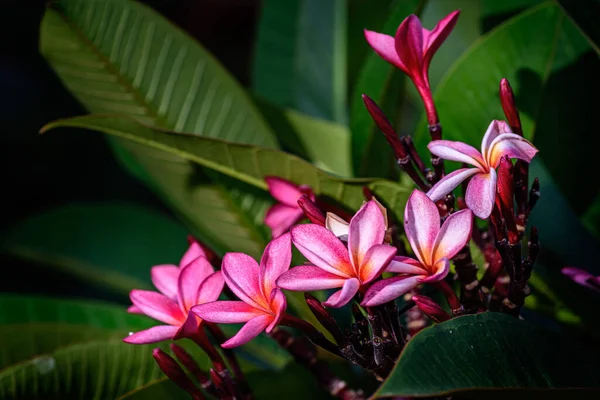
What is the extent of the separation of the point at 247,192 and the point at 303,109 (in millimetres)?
423

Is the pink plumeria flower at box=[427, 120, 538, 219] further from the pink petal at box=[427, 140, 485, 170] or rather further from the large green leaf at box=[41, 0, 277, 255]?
the large green leaf at box=[41, 0, 277, 255]

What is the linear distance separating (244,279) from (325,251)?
0.05 meters

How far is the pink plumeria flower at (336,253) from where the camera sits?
363 millimetres

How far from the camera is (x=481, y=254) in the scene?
48cm

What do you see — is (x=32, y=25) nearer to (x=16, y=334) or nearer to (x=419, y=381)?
(x=16, y=334)

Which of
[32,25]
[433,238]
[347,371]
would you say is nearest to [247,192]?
[347,371]

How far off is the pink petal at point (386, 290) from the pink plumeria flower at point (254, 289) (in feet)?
0.19

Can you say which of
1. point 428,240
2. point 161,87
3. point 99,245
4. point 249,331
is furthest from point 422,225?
point 99,245

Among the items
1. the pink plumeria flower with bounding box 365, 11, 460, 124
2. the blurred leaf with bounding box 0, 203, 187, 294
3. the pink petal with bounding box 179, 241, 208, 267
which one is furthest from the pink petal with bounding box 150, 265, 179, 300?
the blurred leaf with bounding box 0, 203, 187, 294

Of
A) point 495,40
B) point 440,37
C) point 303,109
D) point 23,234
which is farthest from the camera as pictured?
point 303,109

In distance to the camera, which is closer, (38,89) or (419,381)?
(419,381)

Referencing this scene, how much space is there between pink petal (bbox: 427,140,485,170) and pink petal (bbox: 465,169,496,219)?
0.02 meters

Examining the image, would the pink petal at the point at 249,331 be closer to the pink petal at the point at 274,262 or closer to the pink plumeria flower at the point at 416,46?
the pink petal at the point at 274,262

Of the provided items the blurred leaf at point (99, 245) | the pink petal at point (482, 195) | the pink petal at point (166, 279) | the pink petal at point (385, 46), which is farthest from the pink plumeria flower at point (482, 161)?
the blurred leaf at point (99, 245)
